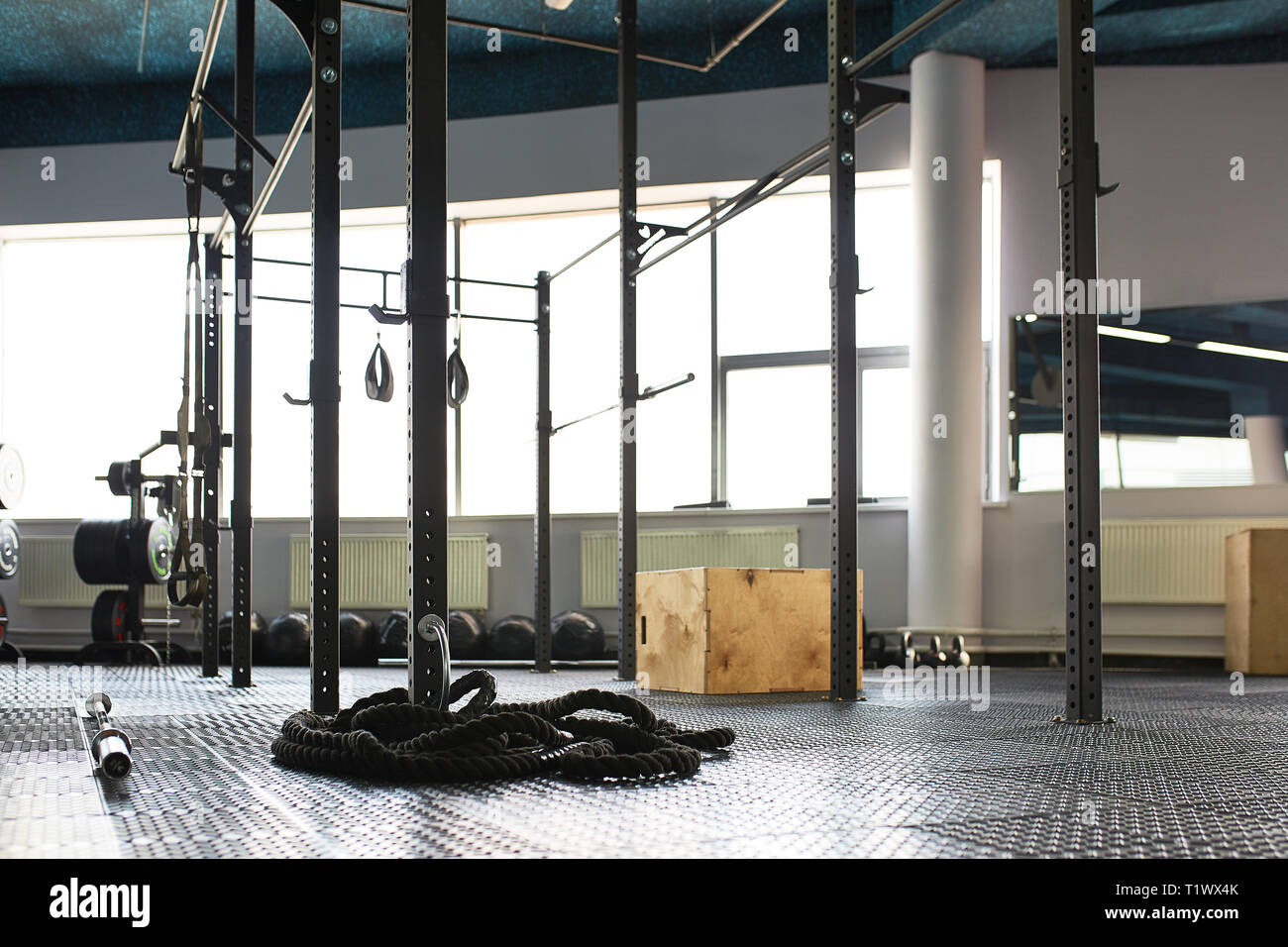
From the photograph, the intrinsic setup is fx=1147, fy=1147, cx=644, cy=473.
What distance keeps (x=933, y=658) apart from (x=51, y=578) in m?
6.40

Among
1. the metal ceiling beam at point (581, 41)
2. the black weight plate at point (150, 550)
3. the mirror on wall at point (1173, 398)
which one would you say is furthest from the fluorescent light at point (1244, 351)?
the black weight plate at point (150, 550)

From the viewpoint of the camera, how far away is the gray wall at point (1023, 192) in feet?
23.7

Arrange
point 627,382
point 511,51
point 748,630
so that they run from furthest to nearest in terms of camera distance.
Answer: point 511,51 → point 627,382 → point 748,630

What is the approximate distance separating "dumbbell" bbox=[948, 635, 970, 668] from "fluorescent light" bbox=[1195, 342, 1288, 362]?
8.17ft

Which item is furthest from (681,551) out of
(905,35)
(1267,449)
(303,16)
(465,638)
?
(303,16)

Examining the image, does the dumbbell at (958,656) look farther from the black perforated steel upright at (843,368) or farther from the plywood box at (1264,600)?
the black perforated steel upright at (843,368)

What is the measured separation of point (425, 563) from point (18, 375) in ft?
25.7

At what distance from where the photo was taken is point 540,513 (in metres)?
6.37

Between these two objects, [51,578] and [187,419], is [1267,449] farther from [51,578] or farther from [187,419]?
[51,578]

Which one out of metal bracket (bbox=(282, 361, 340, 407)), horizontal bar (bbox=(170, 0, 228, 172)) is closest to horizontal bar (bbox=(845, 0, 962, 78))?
metal bracket (bbox=(282, 361, 340, 407))

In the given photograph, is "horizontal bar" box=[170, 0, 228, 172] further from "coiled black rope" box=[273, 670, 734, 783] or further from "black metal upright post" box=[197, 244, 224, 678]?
"coiled black rope" box=[273, 670, 734, 783]

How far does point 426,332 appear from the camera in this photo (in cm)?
256
